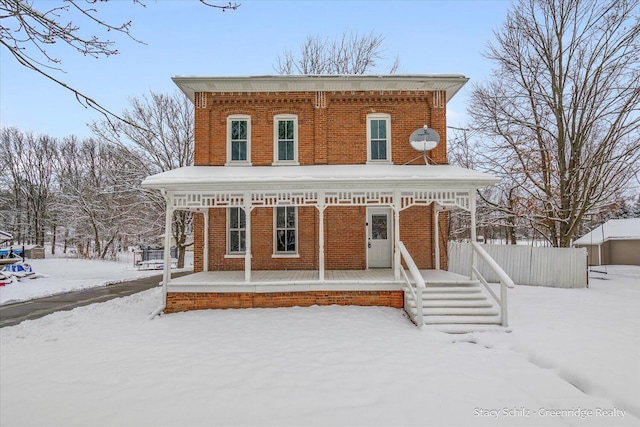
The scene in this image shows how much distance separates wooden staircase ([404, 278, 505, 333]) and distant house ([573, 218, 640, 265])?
18.9 metres

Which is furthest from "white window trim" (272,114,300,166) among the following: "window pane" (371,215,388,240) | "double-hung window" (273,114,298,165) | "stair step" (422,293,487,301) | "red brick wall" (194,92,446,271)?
"stair step" (422,293,487,301)

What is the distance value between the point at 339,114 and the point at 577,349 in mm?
8877

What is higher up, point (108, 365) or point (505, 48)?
point (505, 48)

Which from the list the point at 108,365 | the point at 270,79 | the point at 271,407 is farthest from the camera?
the point at 270,79

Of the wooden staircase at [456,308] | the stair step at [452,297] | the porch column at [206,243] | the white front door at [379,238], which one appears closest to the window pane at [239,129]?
the porch column at [206,243]

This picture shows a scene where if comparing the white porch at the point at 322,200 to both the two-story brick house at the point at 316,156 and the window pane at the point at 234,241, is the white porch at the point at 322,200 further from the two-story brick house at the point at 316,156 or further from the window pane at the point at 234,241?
the window pane at the point at 234,241

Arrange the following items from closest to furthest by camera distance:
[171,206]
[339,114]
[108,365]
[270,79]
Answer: [108,365]
[171,206]
[270,79]
[339,114]

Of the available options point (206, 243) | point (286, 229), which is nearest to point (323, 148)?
point (286, 229)

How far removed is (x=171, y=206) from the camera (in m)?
9.27

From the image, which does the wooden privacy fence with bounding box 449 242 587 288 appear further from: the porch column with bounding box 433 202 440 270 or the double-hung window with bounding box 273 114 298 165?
the double-hung window with bounding box 273 114 298 165

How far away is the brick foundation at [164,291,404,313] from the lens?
9.01 metres

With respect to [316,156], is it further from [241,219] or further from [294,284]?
[294,284]

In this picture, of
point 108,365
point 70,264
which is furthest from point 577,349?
point 70,264

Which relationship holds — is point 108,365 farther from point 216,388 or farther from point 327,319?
point 327,319
